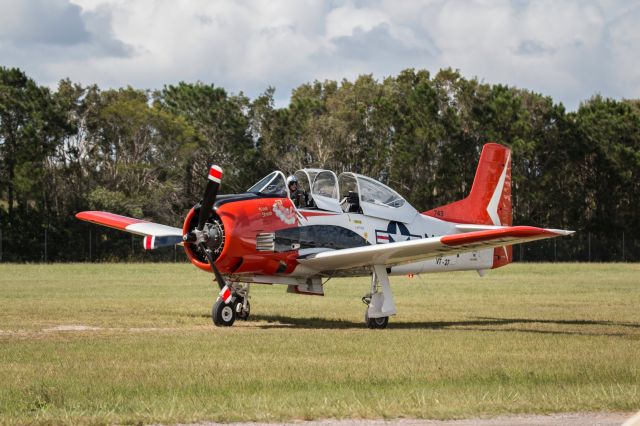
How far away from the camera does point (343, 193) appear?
2056 cm

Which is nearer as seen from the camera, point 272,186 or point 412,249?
point 412,249

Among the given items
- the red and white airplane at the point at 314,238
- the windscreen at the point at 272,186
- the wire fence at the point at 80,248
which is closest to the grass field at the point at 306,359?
the red and white airplane at the point at 314,238

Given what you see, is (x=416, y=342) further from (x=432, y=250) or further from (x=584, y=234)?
(x=584, y=234)

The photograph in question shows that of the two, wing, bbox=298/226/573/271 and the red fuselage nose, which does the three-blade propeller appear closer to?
the red fuselage nose

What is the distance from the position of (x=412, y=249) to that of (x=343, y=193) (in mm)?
2405

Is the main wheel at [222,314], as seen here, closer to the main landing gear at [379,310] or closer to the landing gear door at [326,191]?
the main landing gear at [379,310]

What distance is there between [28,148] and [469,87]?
3068 cm

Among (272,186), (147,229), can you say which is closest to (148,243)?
(272,186)

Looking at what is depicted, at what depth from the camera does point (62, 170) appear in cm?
5934

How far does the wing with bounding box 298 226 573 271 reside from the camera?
17.9 meters

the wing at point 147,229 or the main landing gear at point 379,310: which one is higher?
the wing at point 147,229

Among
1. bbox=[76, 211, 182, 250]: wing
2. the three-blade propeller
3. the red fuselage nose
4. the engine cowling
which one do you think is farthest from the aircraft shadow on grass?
bbox=[76, 211, 182, 250]: wing

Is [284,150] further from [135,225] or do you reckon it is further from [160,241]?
[160,241]

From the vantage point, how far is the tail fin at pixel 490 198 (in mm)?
23375
